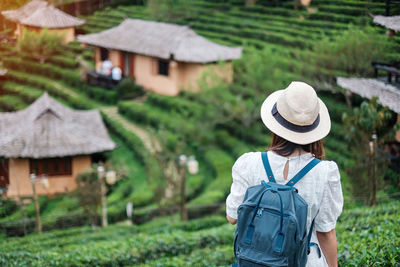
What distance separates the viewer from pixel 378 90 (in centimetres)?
1062

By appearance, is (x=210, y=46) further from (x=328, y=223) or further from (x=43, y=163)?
(x=328, y=223)

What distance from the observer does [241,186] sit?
8.83ft

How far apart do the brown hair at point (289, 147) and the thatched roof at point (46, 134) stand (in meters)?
13.8

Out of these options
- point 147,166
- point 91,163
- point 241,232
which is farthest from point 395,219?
point 91,163

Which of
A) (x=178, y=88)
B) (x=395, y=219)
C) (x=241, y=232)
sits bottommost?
(x=178, y=88)

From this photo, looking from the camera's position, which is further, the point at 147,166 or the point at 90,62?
the point at 90,62

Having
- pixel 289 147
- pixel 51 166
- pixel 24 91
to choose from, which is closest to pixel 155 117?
pixel 51 166

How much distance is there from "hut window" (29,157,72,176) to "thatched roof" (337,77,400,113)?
927 cm

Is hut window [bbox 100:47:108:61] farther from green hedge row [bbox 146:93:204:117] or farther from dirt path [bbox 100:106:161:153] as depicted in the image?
dirt path [bbox 100:106:161:153]

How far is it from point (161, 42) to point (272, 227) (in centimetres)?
2153

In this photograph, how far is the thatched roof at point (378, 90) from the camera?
29.6 ft

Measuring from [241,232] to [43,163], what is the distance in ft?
48.0

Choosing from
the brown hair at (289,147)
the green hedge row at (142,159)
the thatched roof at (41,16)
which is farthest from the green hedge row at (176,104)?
the brown hair at (289,147)

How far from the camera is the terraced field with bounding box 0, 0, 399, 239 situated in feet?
47.4
